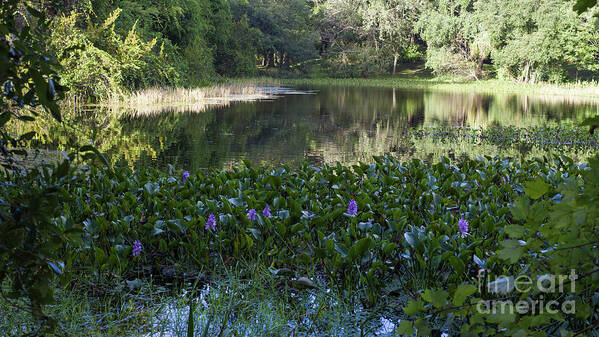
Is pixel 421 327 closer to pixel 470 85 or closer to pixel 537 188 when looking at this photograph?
pixel 537 188

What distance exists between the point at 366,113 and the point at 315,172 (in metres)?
15.1

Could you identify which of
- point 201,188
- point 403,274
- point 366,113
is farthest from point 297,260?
point 366,113

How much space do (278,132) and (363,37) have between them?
42.8 m

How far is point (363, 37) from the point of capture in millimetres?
54375

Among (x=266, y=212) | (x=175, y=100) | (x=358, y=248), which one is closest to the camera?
(x=358, y=248)

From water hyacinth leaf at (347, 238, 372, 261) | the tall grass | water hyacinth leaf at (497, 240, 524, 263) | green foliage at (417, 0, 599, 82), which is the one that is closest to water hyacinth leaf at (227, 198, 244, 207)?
water hyacinth leaf at (347, 238, 372, 261)

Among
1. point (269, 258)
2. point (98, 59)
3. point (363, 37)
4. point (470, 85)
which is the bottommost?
point (269, 258)

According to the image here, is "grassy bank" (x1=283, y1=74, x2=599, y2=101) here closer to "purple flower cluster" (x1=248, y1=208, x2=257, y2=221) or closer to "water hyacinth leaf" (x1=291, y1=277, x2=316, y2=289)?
"purple flower cluster" (x1=248, y1=208, x2=257, y2=221)

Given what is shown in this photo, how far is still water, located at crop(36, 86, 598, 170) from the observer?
10.4 metres

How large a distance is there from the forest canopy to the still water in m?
6.02

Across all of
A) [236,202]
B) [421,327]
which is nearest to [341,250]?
[236,202]

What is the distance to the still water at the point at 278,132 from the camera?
34.2 ft

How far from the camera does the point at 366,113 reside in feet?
67.2

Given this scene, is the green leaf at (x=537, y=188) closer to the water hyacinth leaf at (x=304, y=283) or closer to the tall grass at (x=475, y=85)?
the water hyacinth leaf at (x=304, y=283)
